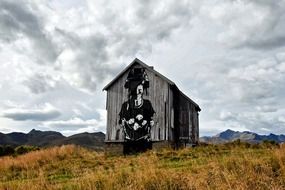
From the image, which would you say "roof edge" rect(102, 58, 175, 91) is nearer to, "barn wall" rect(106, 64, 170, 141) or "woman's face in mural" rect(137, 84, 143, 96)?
"barn wall" rect(106, 64, 170, 141)

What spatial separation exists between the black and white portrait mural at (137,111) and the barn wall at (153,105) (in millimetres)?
352

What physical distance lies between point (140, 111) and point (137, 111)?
0.26m

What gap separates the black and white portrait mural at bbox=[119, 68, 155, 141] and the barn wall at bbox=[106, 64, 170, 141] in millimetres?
352

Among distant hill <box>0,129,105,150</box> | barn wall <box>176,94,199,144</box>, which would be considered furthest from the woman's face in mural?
distant hill <box>0,129,105,150</box>

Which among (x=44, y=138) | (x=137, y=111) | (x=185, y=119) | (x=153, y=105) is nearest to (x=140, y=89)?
(x=153, y=105)

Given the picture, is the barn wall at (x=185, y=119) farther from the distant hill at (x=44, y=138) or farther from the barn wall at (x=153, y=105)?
the distant hill at (x=44, y=138)

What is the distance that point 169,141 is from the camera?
109 ft

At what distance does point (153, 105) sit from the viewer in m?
33.1

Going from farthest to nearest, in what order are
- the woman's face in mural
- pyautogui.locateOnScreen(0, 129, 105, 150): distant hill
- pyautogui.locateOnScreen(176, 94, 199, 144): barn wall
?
pyautogui.locateOnScreen(0, 129, 105, 150): distant hill → pyautogui.locateOnScreen(176, 94, 199, 144): barn wall → the woman's face in mural

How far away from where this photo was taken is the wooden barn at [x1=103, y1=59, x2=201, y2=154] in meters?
32.9

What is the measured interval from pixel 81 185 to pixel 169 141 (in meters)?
20.8

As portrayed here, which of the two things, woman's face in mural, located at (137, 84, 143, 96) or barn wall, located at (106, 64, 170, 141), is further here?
woman's face in mural, located at (137, 84, 143, 96)

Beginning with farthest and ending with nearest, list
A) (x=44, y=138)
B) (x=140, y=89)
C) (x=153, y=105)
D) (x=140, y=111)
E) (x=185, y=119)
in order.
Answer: (x=44, y=138), (x=185, y=119), (x=140, y=89), (x=140, y=111), (x=153, y=105)

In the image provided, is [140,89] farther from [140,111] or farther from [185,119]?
[185,119]
